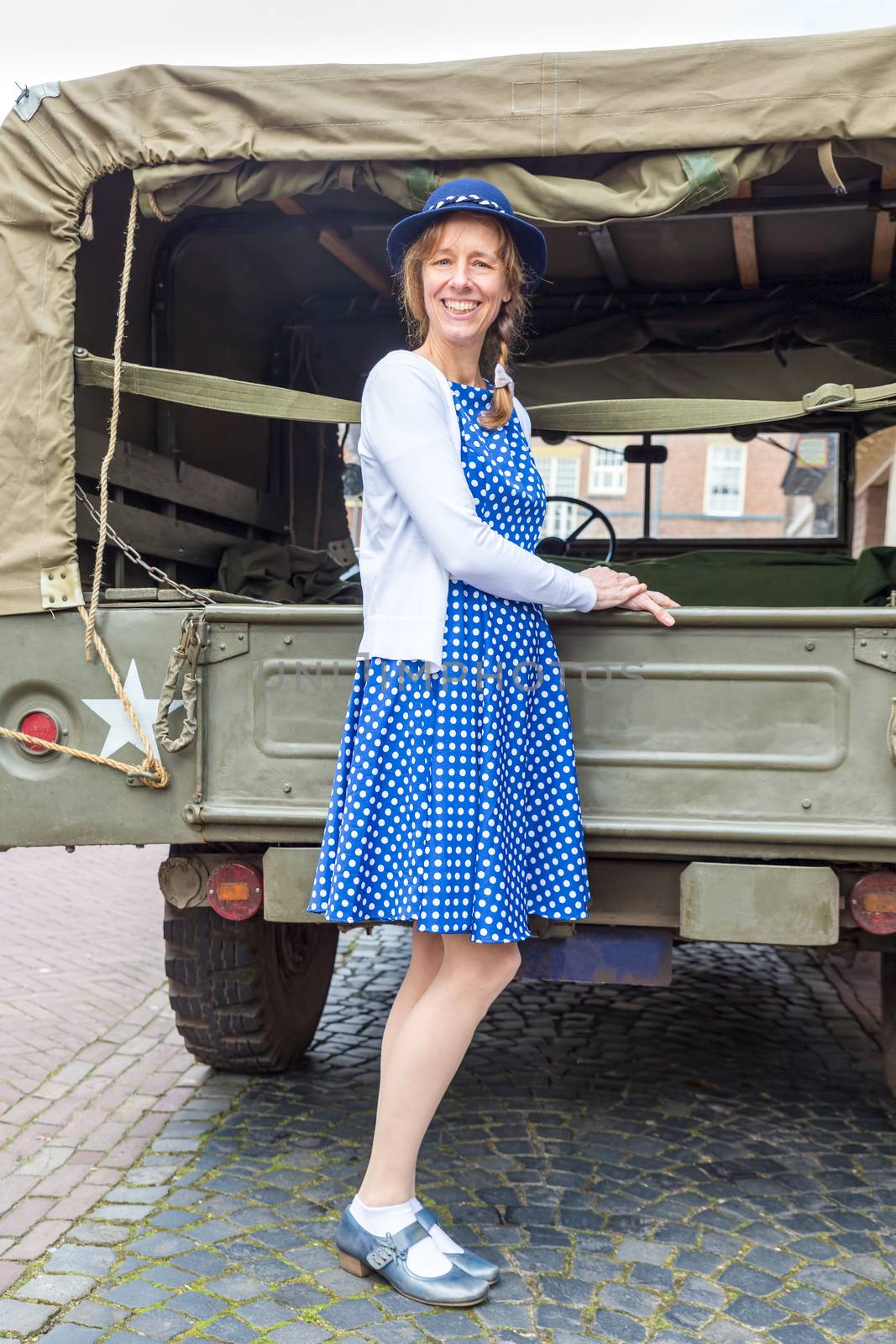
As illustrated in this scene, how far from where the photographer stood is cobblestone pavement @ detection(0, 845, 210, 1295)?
3.17 meters

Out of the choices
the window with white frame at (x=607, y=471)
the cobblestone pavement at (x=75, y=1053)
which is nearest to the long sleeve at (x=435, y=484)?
the cobblestone pavement at (x=75, y=1053)

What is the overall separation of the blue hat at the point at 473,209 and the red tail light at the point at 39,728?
1312mm

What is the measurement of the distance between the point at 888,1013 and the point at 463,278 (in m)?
2.22

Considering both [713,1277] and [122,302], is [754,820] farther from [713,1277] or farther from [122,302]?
[122,302]

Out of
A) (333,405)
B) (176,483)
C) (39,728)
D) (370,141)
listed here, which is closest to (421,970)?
(39,728)

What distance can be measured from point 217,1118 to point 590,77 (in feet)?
9.11

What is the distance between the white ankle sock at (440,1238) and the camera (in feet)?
8.69

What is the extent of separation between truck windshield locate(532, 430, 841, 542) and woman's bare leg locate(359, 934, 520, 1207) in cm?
269

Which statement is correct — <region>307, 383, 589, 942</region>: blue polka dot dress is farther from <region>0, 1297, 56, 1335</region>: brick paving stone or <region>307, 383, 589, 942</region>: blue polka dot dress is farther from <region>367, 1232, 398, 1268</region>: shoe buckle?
<region>0, 1297, 56, 1335</region>: brick paving stone

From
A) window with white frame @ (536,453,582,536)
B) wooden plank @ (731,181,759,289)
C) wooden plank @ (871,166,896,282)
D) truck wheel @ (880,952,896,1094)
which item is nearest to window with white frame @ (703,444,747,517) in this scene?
window with white frame @ (536,453,582,536)

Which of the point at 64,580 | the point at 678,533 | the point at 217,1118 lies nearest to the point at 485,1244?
the point at 217,1118

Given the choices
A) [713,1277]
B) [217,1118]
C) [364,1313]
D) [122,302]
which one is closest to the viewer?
[364,1313]

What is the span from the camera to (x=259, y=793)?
9.82 ft

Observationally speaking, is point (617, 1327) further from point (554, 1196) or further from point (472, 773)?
point (472, 773)
